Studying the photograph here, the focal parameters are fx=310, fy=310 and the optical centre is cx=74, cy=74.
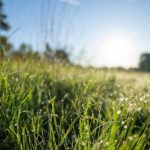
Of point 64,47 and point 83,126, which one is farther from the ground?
point 64,47

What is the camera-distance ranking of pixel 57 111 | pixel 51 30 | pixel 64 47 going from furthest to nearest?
1. pixel 64 47
2. pixel 51 30
3. pixel 57 111

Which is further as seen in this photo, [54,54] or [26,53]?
[26,53]

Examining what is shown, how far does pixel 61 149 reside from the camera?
229 cm

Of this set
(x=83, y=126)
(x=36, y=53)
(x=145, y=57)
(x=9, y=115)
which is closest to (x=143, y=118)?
(x=83, y=126)

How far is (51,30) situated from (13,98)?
3094 mm

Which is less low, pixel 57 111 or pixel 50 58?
pixel 50 58

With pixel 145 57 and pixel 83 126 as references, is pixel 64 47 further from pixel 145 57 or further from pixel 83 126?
pixel 145 57

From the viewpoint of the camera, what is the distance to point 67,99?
3660 millimetres

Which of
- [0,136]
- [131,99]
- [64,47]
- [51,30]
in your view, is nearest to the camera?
[131,99]

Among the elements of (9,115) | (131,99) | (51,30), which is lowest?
(9,115)

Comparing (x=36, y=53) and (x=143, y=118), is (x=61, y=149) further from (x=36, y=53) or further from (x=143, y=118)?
(x=36, y=53)

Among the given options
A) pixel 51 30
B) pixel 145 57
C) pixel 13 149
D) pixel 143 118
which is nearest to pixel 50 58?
pixel 51 30

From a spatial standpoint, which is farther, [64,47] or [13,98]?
[64,47]

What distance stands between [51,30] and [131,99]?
3.73 m
